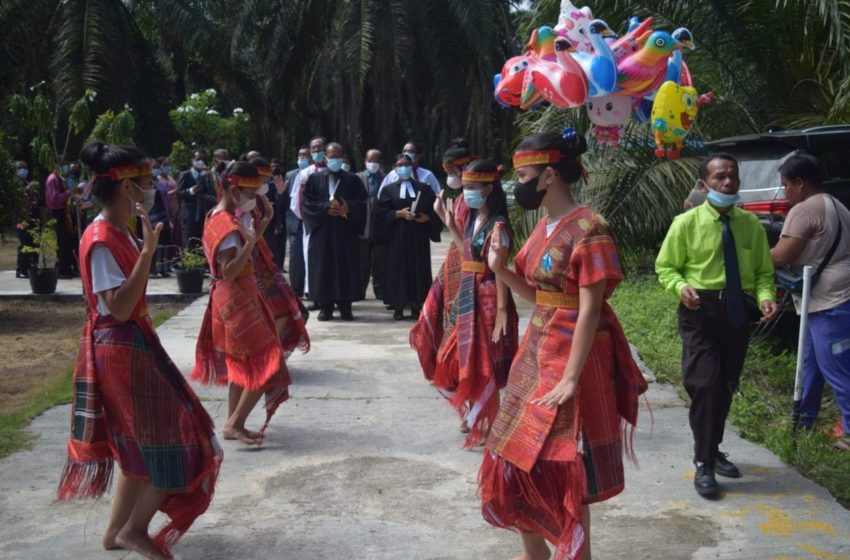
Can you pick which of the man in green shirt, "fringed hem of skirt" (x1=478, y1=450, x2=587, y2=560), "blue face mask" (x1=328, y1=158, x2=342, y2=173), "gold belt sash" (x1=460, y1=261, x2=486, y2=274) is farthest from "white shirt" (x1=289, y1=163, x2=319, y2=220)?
"fringed hem of skirt" (x1=478, y1=450, x2=587, y2=560)

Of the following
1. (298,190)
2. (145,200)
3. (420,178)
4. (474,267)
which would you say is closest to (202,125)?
(298,190)

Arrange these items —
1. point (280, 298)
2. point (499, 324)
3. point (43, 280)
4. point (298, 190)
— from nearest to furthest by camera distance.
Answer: point (499, 324) → point (280, 298) → point (298, 190) → point (43, 280)

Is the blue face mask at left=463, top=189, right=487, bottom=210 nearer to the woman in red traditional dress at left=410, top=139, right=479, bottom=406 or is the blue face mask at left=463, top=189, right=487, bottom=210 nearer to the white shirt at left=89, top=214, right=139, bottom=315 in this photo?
the woman in red traditional dress at left=410, top=139, right=479, bottom=406

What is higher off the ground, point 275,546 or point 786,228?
point 786,228

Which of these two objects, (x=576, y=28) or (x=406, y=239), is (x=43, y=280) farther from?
(x=576, y=28)

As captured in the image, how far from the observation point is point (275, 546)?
4.56 m

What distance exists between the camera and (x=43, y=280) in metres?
13.7

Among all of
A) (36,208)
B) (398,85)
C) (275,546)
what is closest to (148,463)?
(275,546)

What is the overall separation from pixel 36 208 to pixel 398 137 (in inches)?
503

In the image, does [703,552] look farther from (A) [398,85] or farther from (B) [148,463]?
(A) [398,85]

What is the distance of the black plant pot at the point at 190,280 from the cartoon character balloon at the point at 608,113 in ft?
25.6

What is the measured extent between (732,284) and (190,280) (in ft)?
31.4

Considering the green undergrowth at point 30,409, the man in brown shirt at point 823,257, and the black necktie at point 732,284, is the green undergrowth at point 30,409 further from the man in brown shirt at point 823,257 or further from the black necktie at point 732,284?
the man in brown shirt at point 823,257

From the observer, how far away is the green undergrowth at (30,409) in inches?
241
